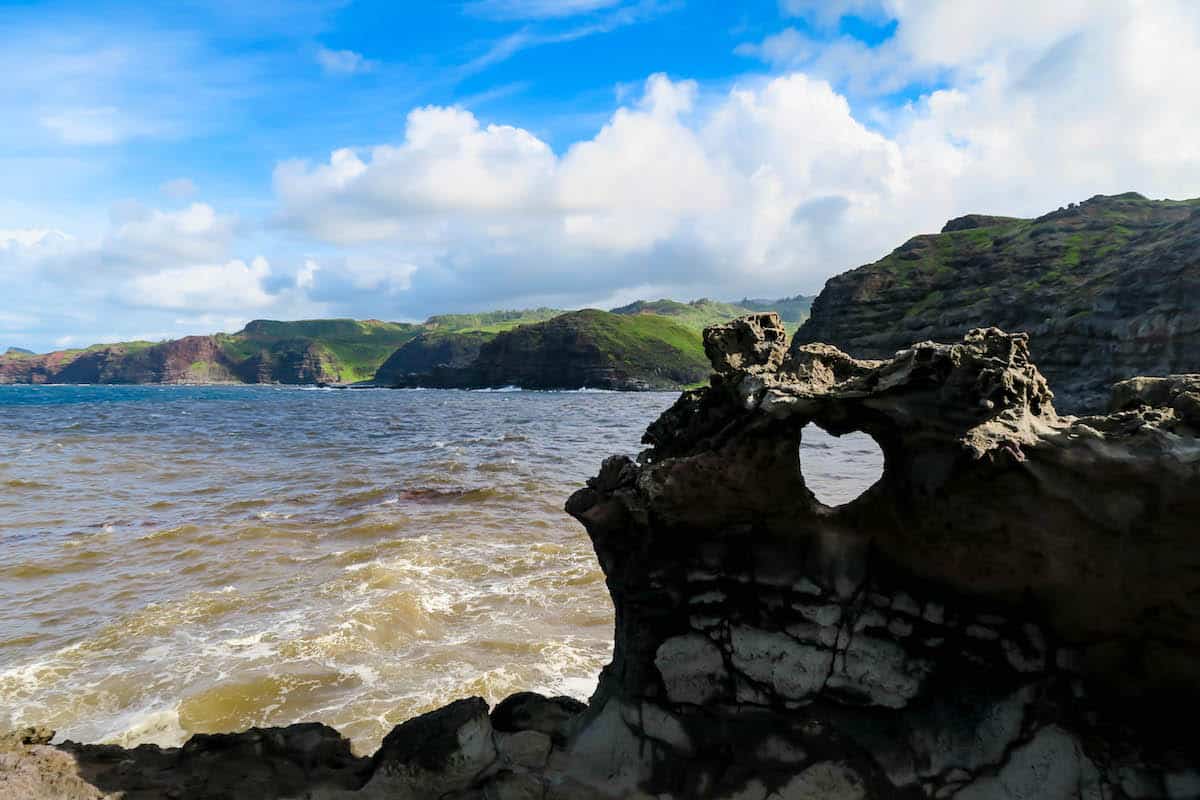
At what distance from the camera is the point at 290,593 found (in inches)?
543

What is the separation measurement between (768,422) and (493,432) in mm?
44329

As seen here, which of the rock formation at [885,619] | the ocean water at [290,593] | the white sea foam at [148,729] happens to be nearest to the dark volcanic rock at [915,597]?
the rock formation at [885,619]

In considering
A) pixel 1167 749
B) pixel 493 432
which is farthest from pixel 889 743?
pixel 493 432

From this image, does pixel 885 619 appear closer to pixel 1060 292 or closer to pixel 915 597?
pixel 915 597

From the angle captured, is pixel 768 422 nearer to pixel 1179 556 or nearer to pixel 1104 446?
pixel 1104 446

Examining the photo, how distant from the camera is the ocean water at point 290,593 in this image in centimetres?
938

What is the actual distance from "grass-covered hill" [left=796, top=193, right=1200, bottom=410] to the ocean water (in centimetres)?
2930

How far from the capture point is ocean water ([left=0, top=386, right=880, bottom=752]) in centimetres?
938

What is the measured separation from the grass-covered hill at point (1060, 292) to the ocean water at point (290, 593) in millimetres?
29302

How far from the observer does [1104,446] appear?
14.9ft

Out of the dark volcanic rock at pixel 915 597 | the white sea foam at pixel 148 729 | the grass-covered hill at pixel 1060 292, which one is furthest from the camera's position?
the grass-covered hill at pixel 1060 292

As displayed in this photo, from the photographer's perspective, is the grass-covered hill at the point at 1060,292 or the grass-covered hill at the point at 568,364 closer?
the grass-covered hill at the point at 1060,292

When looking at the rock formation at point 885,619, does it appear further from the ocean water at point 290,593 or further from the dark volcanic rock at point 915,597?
the ocean water at point 290,593

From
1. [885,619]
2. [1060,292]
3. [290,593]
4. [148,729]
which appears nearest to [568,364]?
[1060,292]
